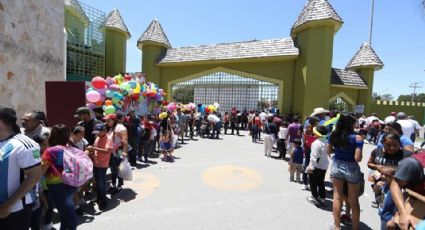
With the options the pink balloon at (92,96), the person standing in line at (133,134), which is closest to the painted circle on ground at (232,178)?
the person standing in line at (133,134)

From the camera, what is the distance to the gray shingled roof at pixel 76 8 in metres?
16.4

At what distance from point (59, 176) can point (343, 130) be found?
395 cm

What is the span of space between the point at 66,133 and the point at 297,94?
14.5 meters

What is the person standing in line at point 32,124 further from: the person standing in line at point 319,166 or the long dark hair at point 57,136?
the person standing in line at point 319,166

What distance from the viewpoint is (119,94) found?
8570 mm

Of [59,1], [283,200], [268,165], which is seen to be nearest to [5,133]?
[283,200]

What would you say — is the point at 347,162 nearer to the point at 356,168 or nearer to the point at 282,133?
the point at 356,168

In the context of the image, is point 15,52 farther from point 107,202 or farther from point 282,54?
point 282,54

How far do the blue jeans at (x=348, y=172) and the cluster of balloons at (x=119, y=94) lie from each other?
597 cm

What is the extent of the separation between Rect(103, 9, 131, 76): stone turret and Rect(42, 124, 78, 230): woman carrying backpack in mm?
17750

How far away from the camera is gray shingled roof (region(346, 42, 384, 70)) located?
17.4 meters

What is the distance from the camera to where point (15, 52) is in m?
6.79

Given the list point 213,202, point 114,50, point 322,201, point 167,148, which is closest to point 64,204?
point 213,202

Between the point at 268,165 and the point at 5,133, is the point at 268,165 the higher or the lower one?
the lower one
